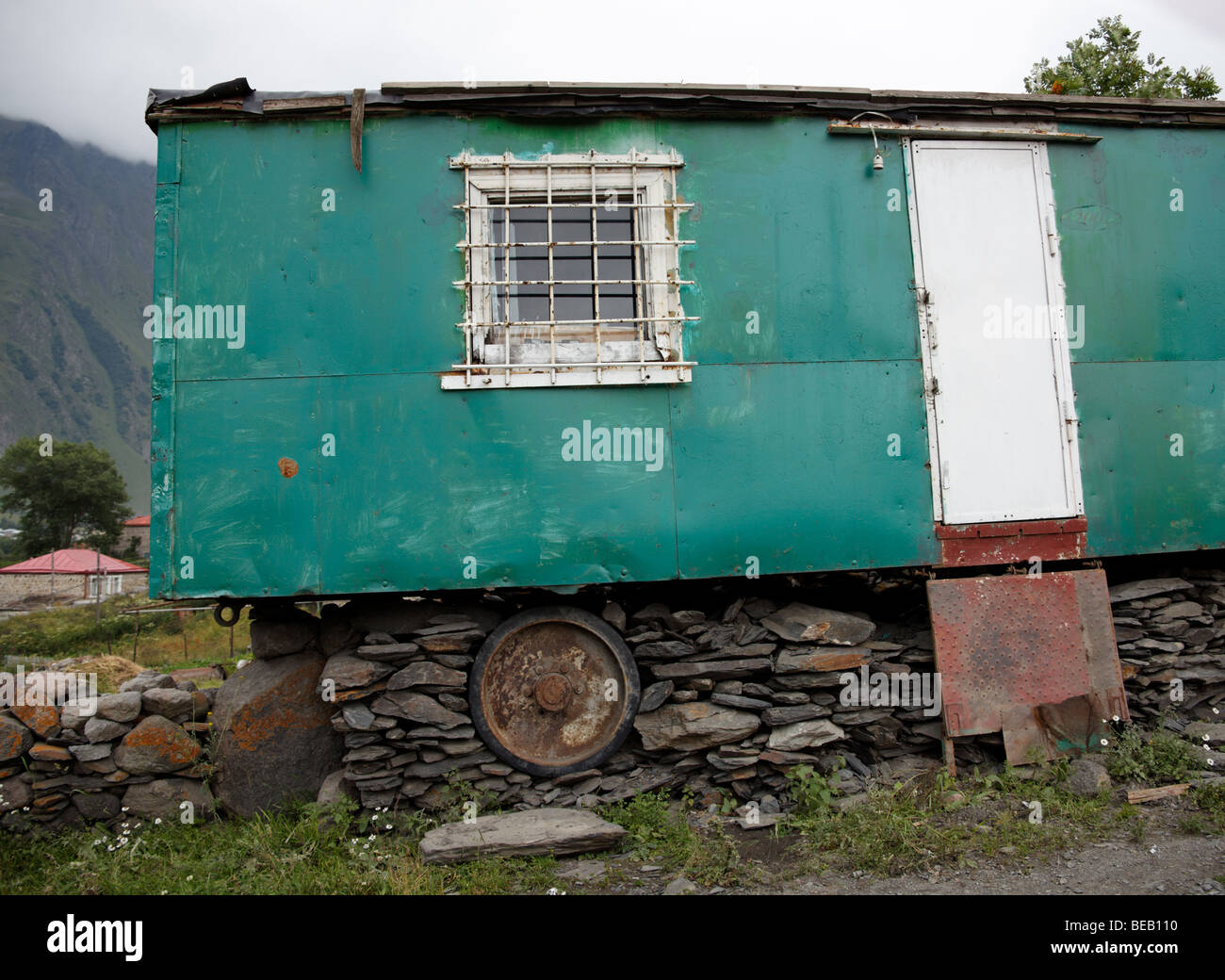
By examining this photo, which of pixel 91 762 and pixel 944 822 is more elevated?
pixel 91 762

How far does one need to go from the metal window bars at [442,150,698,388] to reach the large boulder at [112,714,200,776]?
129 inches

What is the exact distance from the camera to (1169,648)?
5.68 m

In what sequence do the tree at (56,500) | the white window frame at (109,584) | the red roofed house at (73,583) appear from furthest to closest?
1. the tree at (56,500)
2. the white window frame at (109,584)
3. the red roofed house at (73,583)

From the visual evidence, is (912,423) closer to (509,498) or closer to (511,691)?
(509,498)

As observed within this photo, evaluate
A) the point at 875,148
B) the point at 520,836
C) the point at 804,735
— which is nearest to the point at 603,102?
the point at 875,148

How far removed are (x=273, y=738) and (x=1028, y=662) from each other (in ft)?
18.3

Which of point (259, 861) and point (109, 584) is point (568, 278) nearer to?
point (259, 861)

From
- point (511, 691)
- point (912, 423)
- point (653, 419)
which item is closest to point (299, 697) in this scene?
point (511, 691)

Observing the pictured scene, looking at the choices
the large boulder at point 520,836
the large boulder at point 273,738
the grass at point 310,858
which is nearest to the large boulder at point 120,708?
the large boulder at point 273,738

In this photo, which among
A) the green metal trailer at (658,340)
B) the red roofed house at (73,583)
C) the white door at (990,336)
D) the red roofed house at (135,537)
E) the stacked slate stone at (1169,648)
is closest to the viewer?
the green metal trailer at (658,340)

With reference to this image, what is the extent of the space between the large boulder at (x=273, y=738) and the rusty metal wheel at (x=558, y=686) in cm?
125

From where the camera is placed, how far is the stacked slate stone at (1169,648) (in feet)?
18.7

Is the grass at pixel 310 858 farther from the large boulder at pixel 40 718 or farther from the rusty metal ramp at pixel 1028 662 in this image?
the rusty metal ramp at pixel 1028 662
